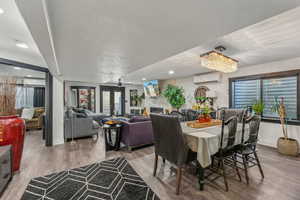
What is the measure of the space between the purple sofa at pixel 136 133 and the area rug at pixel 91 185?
89 cm

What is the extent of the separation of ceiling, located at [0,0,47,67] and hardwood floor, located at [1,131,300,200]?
228 cm

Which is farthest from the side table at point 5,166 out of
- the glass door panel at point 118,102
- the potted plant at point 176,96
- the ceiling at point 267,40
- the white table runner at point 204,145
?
the glass door panel at point 118,102

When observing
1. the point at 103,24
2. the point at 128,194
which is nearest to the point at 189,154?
the point at 128,194

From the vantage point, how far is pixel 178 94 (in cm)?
560

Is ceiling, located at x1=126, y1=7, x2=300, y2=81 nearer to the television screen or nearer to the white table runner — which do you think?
the white table runner

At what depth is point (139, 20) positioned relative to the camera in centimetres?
131

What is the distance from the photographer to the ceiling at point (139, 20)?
106cm

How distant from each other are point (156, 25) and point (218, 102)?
14.3 feet

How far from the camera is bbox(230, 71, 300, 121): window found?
3.40 m

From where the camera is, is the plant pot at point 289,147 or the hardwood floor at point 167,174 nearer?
the hardwood floor at point 167,174

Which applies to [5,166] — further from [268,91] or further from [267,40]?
[268,91]

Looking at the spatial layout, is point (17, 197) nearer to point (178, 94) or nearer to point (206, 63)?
point (206, 63)

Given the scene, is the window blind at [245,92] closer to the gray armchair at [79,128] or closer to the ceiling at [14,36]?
the gray armchair at [79,128]

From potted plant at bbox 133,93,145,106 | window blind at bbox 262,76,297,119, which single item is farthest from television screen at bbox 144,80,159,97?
window blind at bbox 262,76,297,119
